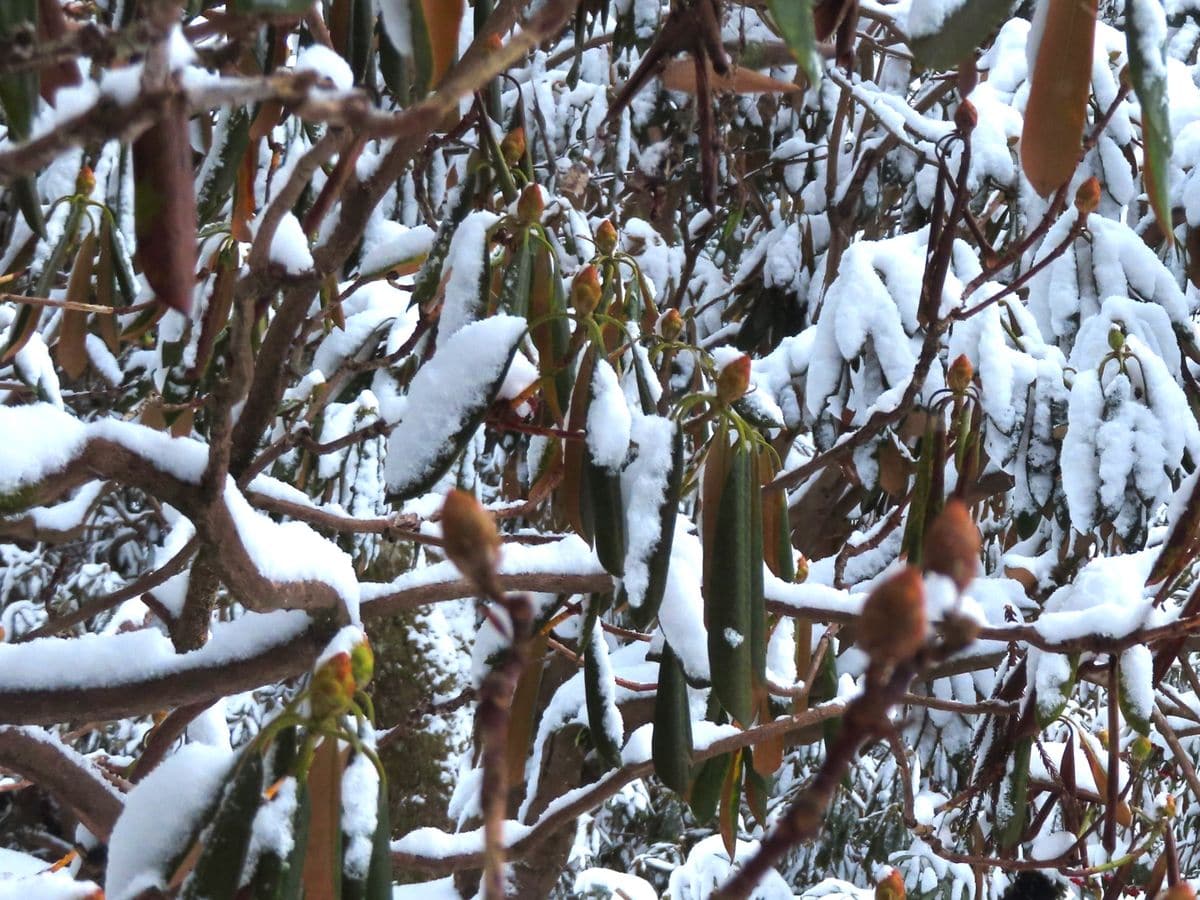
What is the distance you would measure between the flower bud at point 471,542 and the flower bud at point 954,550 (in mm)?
99

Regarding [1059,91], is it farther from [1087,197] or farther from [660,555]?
[1087,197]

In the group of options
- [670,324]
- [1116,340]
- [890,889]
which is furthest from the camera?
[1116,340]

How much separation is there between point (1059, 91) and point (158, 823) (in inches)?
23.7

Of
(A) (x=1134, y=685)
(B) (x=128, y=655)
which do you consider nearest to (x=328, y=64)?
(B) (x=128, y=655)

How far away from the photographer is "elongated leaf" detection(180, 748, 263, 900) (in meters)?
0.53

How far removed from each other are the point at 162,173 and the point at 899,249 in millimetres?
1702

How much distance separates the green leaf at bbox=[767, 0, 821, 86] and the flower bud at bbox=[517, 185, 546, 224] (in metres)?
0.61

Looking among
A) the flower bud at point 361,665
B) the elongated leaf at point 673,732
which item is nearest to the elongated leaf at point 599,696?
the elongated leaf at point 673,732

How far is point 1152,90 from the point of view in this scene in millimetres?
518

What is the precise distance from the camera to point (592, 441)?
83 cm

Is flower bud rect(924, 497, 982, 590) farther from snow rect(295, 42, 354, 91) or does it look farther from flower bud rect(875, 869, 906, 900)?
flower bud rect(875, 869, 906, 900)

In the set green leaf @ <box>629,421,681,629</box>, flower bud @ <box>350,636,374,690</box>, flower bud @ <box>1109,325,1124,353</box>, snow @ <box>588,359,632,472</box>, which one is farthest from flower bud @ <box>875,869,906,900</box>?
flower bud @ <box>1109,325,1124,353</box>

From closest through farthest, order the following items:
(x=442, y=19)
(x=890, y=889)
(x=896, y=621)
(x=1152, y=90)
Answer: (x=896, y=621) → (x=1152, y=90) → (x=442, y=19) → (x=890, y=889)

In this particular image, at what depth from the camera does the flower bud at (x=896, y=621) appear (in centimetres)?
22
